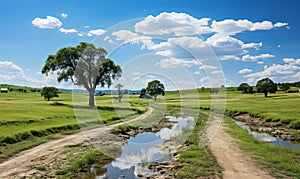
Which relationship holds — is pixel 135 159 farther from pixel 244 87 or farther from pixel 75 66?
pixel 244 87

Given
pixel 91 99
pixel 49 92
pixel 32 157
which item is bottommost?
pixel 32 157

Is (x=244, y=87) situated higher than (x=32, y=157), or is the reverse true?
(x=244, y=87)

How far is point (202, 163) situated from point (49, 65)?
48.5 metres

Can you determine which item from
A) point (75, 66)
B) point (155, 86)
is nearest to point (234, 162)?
point (155, 86)

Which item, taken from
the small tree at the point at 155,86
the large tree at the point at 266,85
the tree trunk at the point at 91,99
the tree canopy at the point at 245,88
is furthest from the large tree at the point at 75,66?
the tree canopy at the point at 245,88

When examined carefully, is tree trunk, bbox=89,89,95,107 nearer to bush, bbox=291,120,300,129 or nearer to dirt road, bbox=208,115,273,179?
dirt road, bbox=208,115,273,179

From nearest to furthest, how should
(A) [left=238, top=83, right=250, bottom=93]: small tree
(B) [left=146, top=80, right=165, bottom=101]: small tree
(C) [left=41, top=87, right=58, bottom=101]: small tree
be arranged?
(B) [left=146, top=80, right=165, bottom=101]: small tree, (C) [left=41, top=87, right=58, bottom=101]: small tree, (A) [left=238, top=83, right=250, bottom=93]: small tree

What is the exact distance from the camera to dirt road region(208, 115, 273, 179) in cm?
1237

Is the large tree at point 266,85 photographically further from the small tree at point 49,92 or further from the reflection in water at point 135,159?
the reflection in water at point 135,159

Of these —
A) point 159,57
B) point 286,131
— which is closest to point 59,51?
point 159,57

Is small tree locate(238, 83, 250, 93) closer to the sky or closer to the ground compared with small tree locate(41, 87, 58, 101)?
closer to the sky

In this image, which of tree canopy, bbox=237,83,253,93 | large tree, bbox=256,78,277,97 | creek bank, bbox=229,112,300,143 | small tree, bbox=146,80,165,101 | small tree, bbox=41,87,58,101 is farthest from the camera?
tree canopy, bbox=237,83,253,93

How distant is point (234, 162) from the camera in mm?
14680

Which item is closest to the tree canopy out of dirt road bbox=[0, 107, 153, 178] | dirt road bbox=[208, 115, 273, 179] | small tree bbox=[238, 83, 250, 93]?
small tree bbox=[238, 83, 250, 93]
